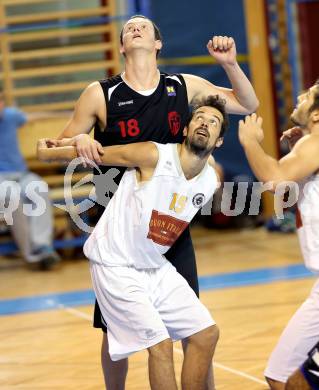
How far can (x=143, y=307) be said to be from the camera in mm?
3818

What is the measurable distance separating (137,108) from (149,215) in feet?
1.84

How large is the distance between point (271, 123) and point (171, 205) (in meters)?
7.12

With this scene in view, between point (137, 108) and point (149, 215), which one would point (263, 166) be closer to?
point (149, 215)

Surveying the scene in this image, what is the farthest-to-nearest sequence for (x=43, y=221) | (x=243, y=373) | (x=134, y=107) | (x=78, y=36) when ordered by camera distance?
(x=78, y=36)
(x=43, y=221)
(x=243, y=373)
(x=134, y=107)

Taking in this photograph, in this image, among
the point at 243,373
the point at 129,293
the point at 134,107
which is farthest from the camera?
the point at 243,373

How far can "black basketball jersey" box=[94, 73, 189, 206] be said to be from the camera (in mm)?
4160

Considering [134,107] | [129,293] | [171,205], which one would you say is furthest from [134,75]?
[129,293]

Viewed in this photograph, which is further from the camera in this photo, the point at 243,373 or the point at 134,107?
the point at 243,373

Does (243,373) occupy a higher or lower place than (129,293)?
lower

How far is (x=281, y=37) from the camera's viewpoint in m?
10.8

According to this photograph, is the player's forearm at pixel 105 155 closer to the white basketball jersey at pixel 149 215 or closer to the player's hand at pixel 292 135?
the white basketball jersey at pixel 149 215

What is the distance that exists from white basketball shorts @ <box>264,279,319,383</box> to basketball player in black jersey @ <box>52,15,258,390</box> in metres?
0.56

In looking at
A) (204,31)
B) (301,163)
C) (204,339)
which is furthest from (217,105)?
(204,31)

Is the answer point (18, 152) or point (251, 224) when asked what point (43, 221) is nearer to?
point (18, 152)
